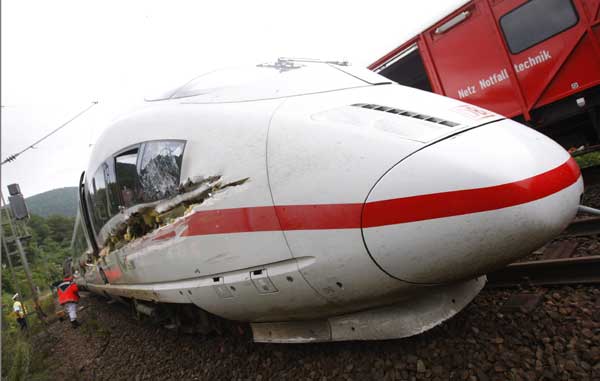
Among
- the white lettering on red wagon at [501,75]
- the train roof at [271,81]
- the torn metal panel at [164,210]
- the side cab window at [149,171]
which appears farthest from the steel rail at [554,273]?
the white lettering on red wagon at [501,75]

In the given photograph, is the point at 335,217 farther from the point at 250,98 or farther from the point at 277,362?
the point at 277,362

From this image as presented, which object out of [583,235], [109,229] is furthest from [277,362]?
[583,235]

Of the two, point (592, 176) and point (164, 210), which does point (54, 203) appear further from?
point (592, 176)

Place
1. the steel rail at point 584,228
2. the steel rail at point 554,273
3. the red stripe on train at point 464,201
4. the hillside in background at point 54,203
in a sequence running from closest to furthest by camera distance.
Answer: the red stripe on train at point 464,201 → the steel rail at point 554,273 → the steel rail at point 584,228 → the hillside in background at point 54,203

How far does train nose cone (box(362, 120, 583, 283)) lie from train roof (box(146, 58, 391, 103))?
0.98 metres

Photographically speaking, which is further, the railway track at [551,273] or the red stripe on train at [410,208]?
the railway track at [551,273]

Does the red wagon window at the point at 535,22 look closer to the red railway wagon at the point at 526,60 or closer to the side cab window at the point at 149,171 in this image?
the red railway wagon at the point at 526,60

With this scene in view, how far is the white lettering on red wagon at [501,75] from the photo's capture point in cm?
531

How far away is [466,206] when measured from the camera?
1573 mm

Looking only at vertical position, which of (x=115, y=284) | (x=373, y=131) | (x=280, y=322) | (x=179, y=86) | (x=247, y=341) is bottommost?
(x=247, y=341)

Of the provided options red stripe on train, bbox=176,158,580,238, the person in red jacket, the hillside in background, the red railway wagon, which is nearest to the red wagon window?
the red railway wagon

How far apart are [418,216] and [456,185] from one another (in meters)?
0.21

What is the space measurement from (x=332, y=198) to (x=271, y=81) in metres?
1.13

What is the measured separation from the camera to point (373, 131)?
1.83 metres
